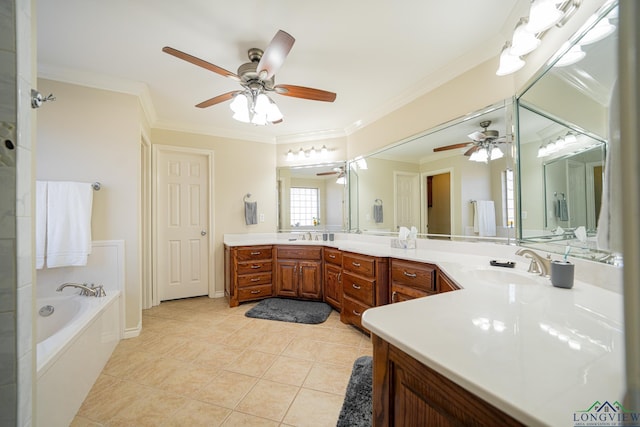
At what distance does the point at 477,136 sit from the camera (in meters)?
2.06

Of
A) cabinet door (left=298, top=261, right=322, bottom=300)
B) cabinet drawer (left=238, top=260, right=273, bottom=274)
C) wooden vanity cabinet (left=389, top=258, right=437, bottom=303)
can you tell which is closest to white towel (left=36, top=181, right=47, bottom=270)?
cabinet drawer (left=238, top=260, right=273, bottom=274)

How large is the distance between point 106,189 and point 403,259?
2.75 metres

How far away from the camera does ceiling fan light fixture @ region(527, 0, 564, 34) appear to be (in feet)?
3.76

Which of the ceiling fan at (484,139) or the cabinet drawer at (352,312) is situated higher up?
the ceiling fan at (484,139)

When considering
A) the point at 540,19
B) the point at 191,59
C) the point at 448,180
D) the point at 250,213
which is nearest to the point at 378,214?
the point at 448,180

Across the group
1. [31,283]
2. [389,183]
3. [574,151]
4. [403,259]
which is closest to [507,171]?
[574,151]

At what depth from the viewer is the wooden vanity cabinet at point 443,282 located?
1.48 meters

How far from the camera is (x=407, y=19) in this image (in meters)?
1.68

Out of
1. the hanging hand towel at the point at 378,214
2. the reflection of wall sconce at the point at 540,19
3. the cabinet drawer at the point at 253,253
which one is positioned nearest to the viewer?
the reflection of wall sconce at the point at 540,19

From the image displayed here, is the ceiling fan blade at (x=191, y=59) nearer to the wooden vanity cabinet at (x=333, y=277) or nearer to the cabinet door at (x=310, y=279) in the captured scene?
the wooden vanity cabinet at (x=333, y=277)

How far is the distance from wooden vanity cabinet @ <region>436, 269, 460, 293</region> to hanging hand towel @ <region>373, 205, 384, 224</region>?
4.50 ft

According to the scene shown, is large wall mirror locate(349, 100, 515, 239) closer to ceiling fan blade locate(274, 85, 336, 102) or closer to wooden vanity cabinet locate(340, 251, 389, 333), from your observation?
wooden vanity cabinet locate(340, 251, 389, 333)

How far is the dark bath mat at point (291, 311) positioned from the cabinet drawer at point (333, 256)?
0.57 m

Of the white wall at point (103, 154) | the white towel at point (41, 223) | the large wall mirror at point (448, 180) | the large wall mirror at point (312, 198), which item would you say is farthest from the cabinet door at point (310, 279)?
the white towel at point (41, 223)
